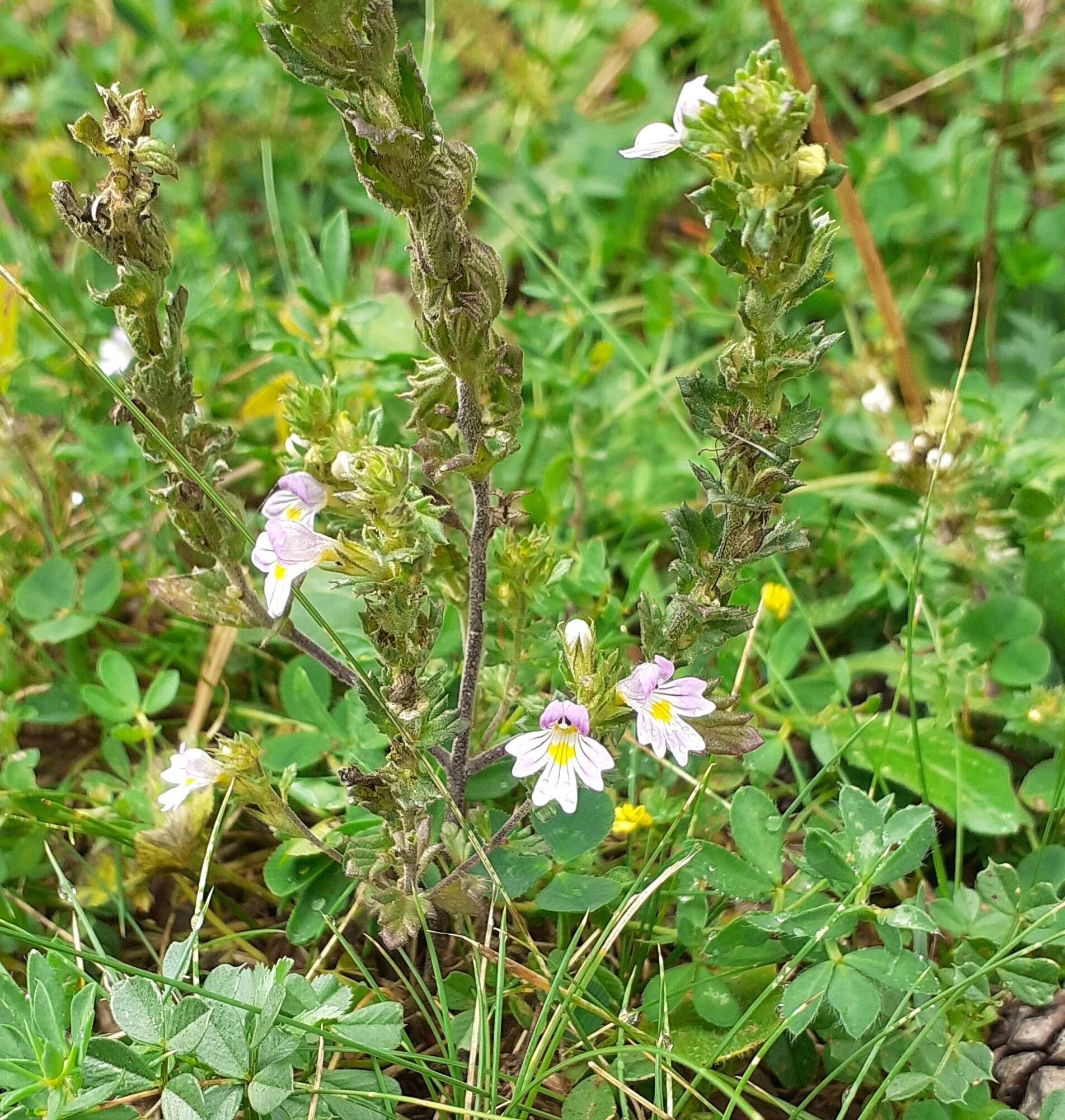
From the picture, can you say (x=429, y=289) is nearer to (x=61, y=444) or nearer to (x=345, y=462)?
(x=345, y=462)

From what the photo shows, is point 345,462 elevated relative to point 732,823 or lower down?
elevated

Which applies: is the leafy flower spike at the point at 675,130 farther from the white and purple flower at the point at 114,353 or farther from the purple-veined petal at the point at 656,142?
the white and purple flower at the point at 114,353

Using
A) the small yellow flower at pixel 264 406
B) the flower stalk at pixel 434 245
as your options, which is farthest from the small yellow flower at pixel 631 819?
the small yellow flower at pixel 264 406

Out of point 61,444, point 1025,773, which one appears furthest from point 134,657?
point 1025,773

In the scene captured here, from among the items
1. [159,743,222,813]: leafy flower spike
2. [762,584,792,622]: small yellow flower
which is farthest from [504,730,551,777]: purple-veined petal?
[762,584,792,622]: small yellow flower

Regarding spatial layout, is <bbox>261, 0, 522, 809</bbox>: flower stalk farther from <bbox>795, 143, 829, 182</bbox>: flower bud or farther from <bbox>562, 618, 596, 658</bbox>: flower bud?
<bbox>795, 143, 829, 182</bbox>: flower bud
